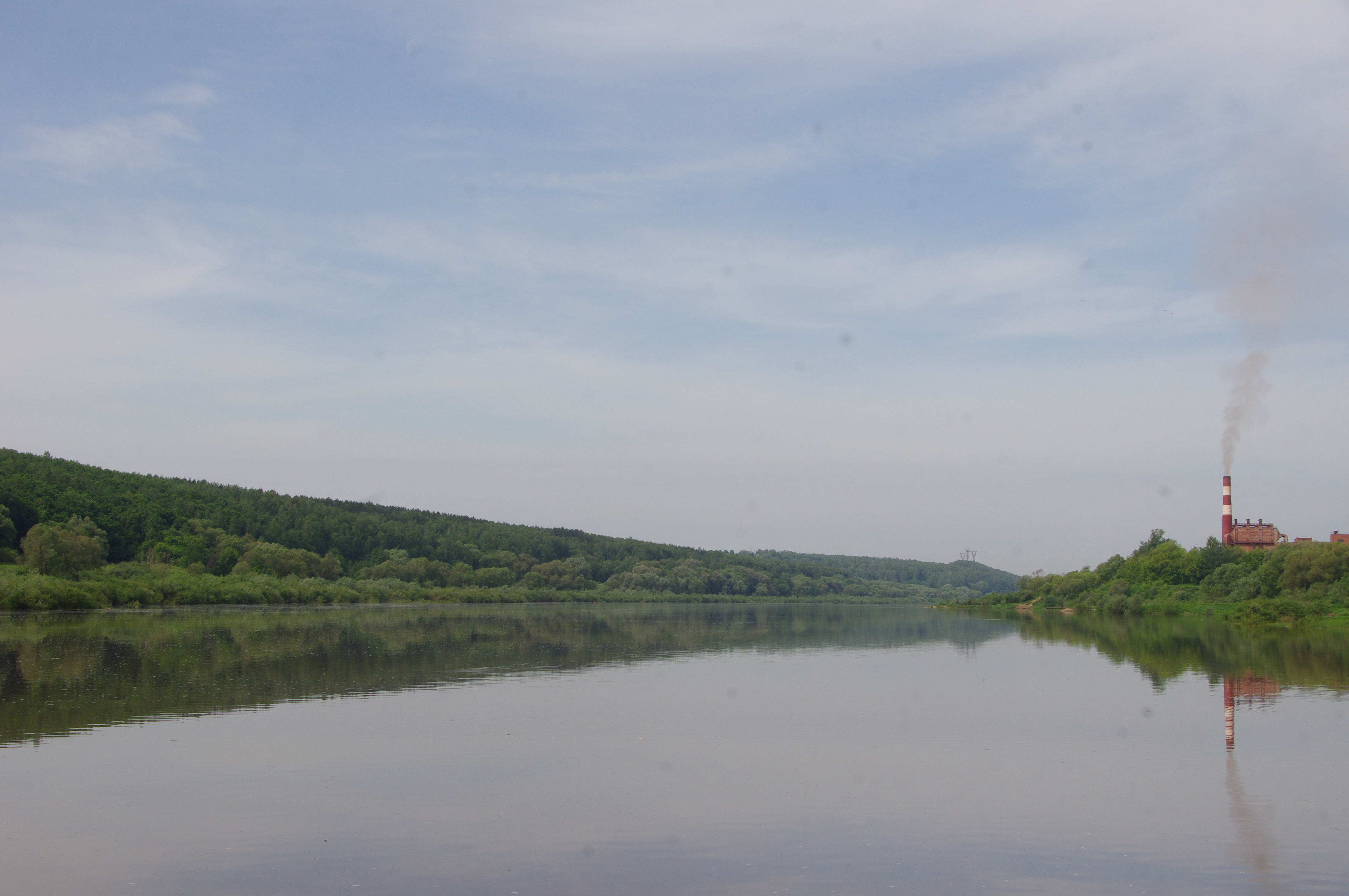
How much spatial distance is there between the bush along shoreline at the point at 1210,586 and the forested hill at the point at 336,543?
48.8 meters

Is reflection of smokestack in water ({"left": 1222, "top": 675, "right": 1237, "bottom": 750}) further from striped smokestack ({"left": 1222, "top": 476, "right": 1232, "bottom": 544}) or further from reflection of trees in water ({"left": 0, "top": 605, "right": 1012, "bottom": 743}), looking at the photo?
striped smokestack ({"left": 1222, "top": 476, "right": 1232, "bottom": 544})

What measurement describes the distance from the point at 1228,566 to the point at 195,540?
7808cm

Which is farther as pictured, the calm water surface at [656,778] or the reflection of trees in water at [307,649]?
the reflection of trees in water at [307,649]

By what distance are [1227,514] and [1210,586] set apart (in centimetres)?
985

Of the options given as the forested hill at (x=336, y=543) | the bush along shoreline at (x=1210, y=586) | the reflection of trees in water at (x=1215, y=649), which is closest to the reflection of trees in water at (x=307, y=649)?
the reflection of trees in water at (x=1215, y=649)

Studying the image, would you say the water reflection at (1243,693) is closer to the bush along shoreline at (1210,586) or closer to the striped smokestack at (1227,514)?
the bush along shoreline at (1210,586)

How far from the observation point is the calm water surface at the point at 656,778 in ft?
30.2

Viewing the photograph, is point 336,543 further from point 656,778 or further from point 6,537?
point 656,778

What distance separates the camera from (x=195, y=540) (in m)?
83.9

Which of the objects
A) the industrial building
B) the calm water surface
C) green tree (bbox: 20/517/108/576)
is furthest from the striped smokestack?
green tree (bbox: 20/517/108/576)

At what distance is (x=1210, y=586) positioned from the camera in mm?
71000

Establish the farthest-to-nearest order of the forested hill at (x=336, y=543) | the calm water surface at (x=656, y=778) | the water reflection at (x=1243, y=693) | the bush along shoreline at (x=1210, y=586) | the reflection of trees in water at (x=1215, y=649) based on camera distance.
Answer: the forested hill at (x=336, y=543) → the bush along shoreline at (x=1210, y=586) → the reflection of trees in water at (x=1215, y=649) → the water reflection at (x=1243, y=693) → the calm water surface at (x=656, y=778)

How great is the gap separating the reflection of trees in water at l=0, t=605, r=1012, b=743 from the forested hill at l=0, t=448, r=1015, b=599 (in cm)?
2102

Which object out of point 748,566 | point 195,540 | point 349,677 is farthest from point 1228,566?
point 748,566
